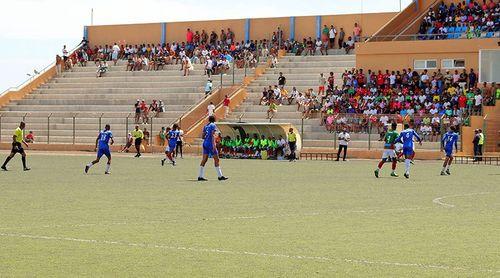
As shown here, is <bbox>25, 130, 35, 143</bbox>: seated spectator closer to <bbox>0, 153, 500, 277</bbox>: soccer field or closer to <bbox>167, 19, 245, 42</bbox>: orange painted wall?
<bbox>167, 19, 245, 42</bbox>: orange painted wall

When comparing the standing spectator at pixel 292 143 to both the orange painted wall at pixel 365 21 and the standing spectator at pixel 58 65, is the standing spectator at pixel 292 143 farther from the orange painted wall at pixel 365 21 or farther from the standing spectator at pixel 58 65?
the standing spectator at pixel 58 65

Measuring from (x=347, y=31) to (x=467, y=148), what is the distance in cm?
2114

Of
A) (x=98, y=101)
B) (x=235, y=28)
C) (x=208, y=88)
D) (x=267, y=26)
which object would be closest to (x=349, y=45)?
(x=267, y=26)

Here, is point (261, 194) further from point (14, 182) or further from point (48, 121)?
point (48, 121)

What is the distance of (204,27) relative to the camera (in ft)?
255

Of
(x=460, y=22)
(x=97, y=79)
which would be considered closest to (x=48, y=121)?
(x=97, y=79)

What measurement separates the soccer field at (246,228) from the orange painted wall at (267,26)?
144ft

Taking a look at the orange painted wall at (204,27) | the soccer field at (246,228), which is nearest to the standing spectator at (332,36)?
the orange painted wall at (204,27)

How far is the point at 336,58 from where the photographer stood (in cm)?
6656

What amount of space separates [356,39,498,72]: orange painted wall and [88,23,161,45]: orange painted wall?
21854 mm

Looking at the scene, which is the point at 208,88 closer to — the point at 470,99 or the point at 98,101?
the point at 98,101

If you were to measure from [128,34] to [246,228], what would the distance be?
2566 inches

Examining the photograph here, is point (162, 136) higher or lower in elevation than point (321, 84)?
lower

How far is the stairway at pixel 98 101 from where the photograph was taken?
63.7 m
